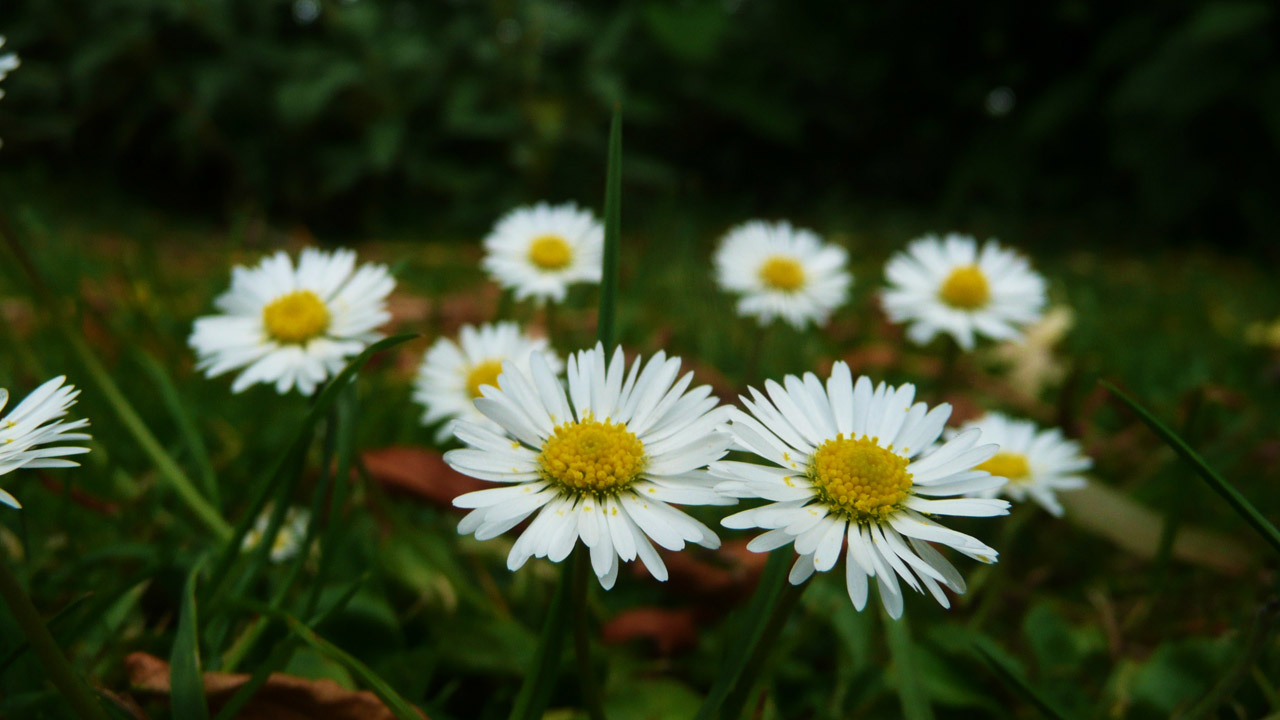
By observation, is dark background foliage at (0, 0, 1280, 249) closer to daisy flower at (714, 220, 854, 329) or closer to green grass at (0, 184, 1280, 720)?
green grass at (0, 184, 1280, 720)

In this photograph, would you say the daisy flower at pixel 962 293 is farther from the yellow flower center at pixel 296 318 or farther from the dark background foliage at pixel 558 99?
the dark background foliage at pixel 558 99

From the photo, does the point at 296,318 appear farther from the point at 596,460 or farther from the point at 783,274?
the point at 783,274

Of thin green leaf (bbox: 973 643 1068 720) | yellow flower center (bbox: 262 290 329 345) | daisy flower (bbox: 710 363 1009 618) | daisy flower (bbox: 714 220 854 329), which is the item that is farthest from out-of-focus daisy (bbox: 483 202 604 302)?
thin green leaf (bbox: 973 643 1068 720)

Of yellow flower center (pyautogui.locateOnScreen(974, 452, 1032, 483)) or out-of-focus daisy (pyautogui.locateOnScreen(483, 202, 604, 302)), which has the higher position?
out-of-focus daisy (pyautogui.locateOnScreen(483, 202, 604, 302))

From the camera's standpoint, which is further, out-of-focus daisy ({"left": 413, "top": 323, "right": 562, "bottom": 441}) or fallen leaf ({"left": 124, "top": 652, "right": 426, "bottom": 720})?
out-of-focus daisy ({"left": 413, "top": 323, "right": 562, "bottom": 441})

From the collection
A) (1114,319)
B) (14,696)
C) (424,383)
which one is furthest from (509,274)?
(1114,319)

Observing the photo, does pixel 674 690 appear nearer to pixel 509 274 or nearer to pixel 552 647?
pixel 552 647
